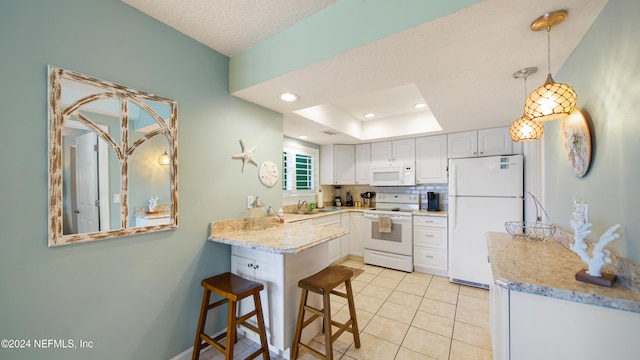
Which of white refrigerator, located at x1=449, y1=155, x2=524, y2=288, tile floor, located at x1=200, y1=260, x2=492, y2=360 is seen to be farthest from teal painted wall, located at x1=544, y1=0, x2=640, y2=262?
white refrigerator, located at x1=449, y1=155, x2=524, y2=288

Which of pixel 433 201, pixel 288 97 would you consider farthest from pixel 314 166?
pixel 288 97

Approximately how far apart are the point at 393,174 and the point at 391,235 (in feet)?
3.38

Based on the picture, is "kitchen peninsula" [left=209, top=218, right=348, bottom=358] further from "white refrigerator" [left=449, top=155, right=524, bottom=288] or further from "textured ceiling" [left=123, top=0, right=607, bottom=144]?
"white refrigerator" [left=449, top=155, right=524, bottom=288]

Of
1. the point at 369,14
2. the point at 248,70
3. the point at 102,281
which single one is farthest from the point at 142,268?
the point at 369,14

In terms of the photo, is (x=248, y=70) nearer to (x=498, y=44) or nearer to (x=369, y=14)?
(x=369, y=14)

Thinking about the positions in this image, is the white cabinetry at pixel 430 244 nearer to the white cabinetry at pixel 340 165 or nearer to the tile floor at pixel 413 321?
the tile floor at pixel 413 321

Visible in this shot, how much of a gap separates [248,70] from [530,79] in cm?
219

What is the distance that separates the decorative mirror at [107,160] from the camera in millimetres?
1255

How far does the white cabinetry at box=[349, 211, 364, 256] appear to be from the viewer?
4098 mm

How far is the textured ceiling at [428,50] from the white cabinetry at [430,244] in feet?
5.34

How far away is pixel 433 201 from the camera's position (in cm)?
379

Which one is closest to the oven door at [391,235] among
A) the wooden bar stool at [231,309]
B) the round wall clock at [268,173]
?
the round wall clock at [268,173]

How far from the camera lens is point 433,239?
345 cm

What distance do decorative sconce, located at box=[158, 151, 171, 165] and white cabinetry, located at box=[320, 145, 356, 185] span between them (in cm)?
308
